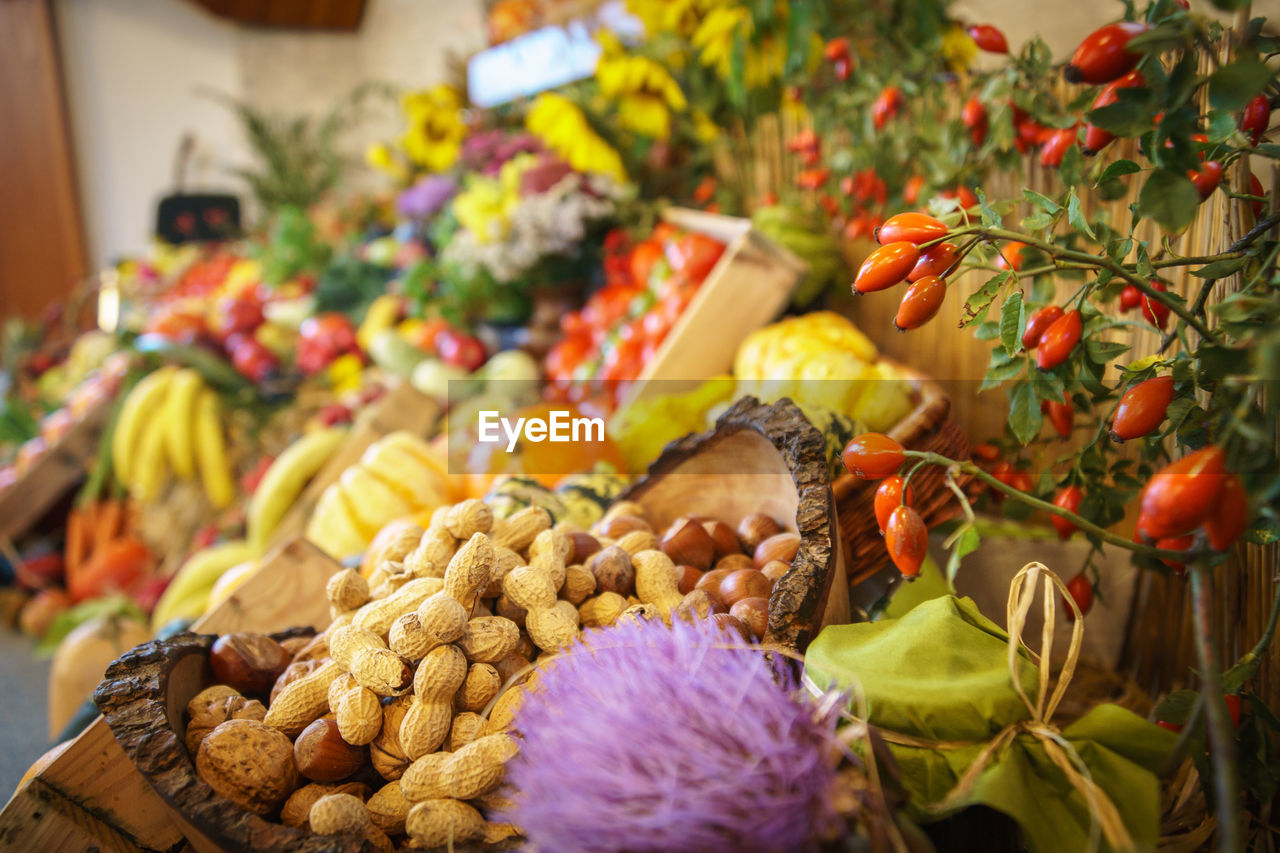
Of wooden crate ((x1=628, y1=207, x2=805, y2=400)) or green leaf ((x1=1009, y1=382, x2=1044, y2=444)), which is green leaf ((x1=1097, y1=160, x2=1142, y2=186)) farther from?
wooden crate ((x1=628, y1=207, x2=805, y2=400))

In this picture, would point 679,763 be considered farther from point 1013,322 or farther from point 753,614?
point 1013,322

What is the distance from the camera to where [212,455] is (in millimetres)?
2453

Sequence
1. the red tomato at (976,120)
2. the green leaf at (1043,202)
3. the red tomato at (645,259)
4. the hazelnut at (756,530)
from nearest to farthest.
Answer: the green leaf at (1043,202)
the hazelnut at (756,530)
the red tomato at (976,120)
the red tomato at (645,259)

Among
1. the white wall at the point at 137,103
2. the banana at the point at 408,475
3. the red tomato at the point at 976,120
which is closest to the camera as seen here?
the red tomato at the point at 976,120

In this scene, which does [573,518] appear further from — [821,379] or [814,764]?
[814,764]

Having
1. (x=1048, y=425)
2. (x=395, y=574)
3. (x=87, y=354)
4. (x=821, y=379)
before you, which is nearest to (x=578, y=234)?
(x=821, y=379)

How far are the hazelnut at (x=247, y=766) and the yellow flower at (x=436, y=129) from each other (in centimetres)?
277

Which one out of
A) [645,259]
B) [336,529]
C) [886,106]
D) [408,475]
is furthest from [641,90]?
[336,529]

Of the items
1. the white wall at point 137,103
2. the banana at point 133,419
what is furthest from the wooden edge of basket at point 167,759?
the white wall at point 137,103

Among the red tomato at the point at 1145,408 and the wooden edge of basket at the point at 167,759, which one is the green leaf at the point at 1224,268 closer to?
the red tomato at the point at 1145,408

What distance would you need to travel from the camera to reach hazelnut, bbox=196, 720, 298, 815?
66cm

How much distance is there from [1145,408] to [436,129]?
300 cm

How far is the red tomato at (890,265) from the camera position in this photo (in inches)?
25.8

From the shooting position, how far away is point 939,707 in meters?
0.59
